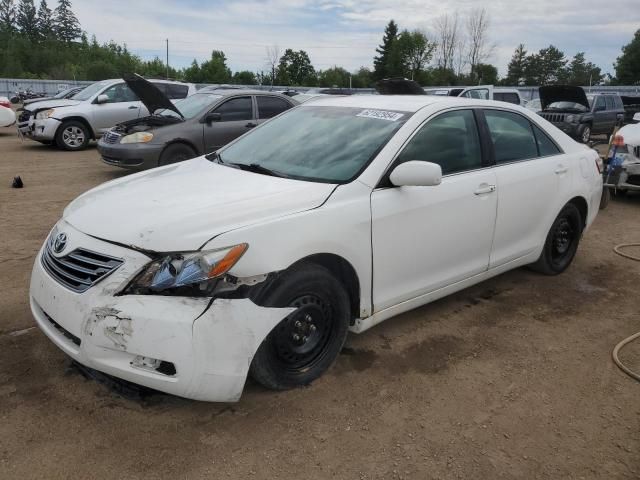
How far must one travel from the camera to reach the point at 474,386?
3172mm

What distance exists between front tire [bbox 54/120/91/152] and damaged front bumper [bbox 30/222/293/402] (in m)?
11.4

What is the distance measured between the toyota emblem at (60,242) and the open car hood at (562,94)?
1278 centimetres

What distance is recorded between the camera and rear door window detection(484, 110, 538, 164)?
13.5 ft

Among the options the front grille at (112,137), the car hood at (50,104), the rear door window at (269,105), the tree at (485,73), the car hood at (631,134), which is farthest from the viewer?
the tree at (485,73)

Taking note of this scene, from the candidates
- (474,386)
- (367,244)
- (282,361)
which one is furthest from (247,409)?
(474,386)

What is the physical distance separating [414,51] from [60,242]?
259 feet

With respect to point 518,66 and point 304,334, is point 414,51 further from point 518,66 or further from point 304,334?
point 304,334

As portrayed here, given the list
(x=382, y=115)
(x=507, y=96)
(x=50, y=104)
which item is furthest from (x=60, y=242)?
(x=507, y=96)

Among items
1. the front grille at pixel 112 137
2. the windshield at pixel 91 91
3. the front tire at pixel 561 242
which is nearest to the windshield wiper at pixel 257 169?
the front tire at pixel 561 242

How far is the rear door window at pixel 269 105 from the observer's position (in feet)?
31.5

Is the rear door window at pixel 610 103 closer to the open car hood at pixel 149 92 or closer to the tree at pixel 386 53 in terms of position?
the open car hood at pixel 149 92

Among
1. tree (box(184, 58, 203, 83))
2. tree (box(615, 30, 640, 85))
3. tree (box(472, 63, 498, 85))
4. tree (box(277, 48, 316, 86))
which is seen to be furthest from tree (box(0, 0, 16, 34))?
tree (box(615, 30, 640, 85))

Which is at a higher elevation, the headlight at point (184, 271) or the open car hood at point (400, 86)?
the open car hood at point (400, 86)

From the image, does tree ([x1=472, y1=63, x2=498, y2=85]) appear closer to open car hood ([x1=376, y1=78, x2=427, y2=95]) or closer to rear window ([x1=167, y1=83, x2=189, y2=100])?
rear window ([x1=167, y1=83, x2=189, y2=100])
